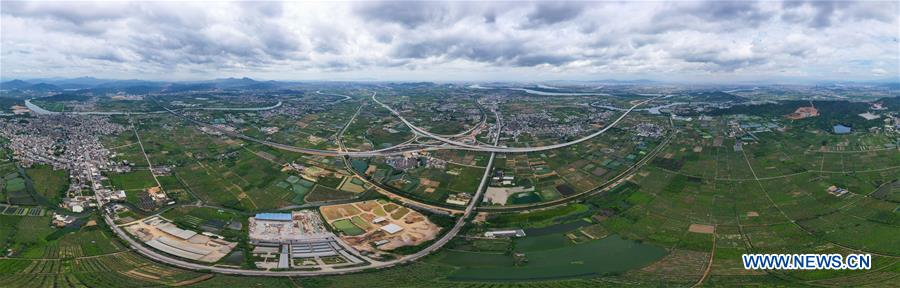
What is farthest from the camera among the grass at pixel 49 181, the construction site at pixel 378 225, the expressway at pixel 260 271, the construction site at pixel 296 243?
the grass at pixel 49 181

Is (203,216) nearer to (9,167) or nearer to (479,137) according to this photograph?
(9,167)

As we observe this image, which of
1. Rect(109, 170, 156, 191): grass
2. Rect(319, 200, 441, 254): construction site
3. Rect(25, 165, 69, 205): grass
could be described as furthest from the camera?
Rect(109, 170, 156, 191): grass

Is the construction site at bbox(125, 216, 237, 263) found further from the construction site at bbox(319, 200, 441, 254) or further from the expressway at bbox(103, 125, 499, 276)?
the construction site at bbox(319, 200, 441, 254)

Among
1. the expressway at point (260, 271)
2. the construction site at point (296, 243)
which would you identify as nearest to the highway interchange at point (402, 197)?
the expressway at point (260, 271)

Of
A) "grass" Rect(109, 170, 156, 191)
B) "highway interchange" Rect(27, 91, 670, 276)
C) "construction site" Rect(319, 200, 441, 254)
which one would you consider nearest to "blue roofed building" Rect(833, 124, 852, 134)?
"highway interchange" Rect(27, 91, 670, 276)

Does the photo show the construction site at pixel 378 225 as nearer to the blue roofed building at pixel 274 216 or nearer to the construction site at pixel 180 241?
the blue roofed building at pixel 274 216

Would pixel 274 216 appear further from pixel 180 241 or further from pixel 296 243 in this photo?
pixel 180 241

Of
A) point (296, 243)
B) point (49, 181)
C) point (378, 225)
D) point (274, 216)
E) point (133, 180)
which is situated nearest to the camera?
point (296, 243)

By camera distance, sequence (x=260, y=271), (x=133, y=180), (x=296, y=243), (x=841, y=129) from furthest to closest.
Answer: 1. (x=841, y=129)
2. (x=133, y=180)
3. (x=296, y=243)
4. (x=260, y=271)

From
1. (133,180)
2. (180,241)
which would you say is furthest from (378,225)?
(133,180)

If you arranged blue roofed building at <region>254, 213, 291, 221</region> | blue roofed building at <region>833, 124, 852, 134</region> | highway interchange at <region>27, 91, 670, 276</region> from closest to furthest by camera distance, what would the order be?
highway interchange at <region>27, 91, 670, 276</region> → blue roofed building at <region>254, 213, 291, 221</region> → blue roofed building at <region>833, 124, 852, 134</region>

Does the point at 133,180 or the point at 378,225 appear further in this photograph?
the point at 133,180
